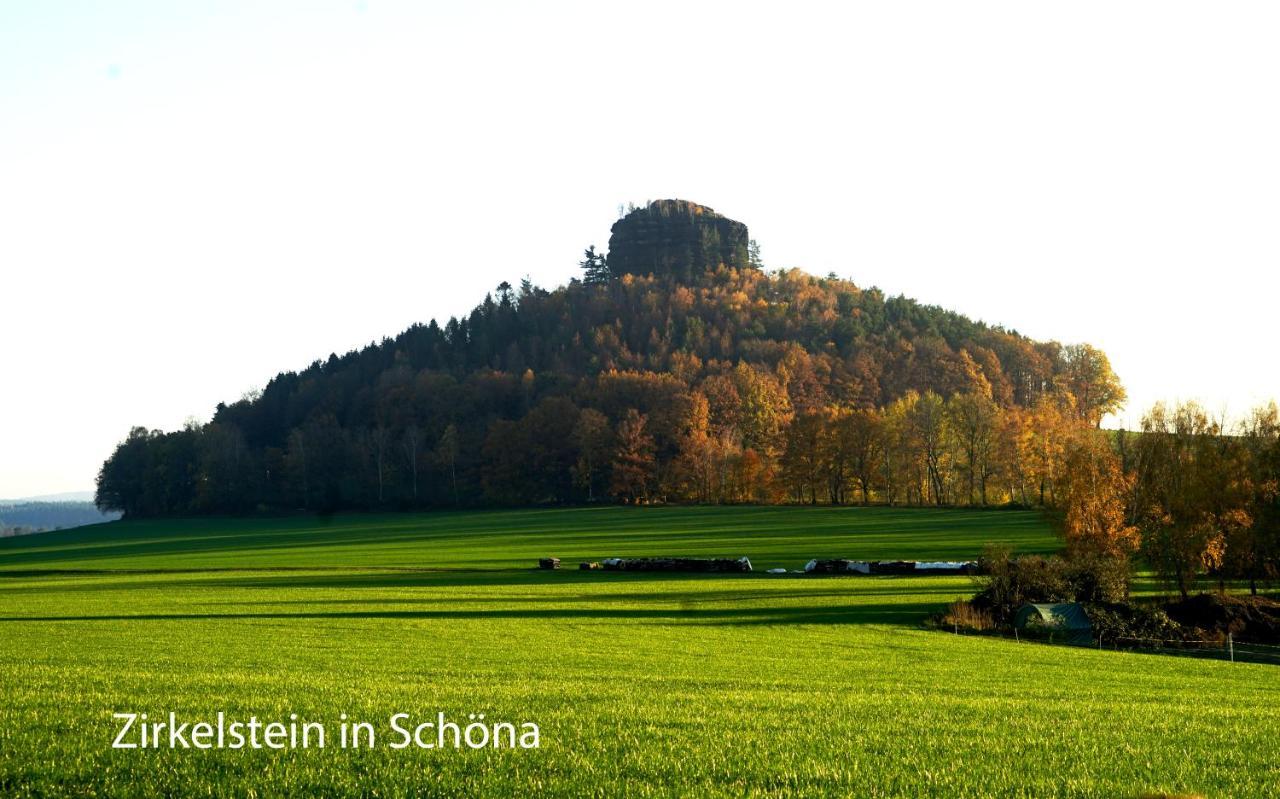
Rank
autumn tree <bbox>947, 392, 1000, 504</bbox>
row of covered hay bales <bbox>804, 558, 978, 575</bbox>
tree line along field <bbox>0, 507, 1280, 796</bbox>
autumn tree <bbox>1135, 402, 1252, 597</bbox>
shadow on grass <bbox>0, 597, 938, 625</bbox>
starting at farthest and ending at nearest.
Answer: autumn tree <bbox>947, 392, 1000, 504</bbox> < row of covered hay bales <bbox>804, 558, 978, 575</bbox> < autumn tree <bbox>1135, 402, 1252, 597</bbox> < shadow on grass <bbox>0, 597, 938, 625</bbox> < tree line along field <bbox>0, 507, 1280, 796</bbox>

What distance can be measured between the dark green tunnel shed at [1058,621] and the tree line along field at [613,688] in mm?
4247

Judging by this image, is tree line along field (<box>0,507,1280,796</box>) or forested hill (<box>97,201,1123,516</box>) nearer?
tree line along field (<box>0,507,1280,796</box>)

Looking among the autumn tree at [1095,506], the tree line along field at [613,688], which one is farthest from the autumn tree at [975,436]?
the tree line along field at [613,688]

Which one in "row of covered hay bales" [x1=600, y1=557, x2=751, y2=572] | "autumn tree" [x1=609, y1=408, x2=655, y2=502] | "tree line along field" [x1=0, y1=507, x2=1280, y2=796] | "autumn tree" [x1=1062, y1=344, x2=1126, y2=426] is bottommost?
"row of covered hay bales" [x1=600, y1=557, x2=751, y2=572]

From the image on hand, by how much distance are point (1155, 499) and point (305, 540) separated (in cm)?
7825

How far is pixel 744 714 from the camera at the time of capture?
650 inches

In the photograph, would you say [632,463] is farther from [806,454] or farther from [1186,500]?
[1186,500]

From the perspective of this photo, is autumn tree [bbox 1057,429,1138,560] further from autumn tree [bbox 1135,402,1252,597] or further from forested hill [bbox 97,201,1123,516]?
forested hill [bbox 97,201,1123,516]

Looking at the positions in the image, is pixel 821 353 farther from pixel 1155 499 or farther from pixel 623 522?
pixel 1155 499

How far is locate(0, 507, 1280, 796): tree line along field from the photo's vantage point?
37.2 ft

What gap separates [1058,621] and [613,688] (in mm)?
28447

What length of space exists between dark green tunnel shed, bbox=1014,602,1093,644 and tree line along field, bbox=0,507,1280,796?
4247 mm

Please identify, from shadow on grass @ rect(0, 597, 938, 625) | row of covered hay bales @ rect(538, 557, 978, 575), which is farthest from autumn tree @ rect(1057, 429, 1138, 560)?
shadow on grass @ rect(0, 597, 938, 625)

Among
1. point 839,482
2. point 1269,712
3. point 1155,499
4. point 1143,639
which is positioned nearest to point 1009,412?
point 839,482
